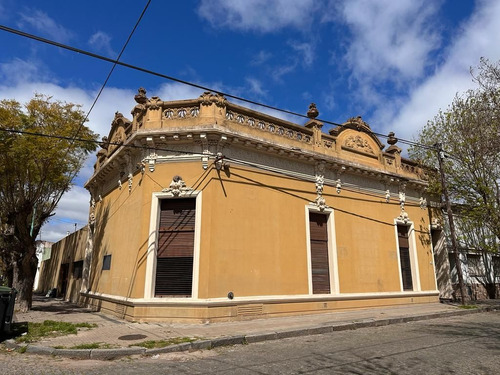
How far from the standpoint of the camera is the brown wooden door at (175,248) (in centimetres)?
1124

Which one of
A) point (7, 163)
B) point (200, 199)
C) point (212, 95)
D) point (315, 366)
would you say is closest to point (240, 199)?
point (200, 199)

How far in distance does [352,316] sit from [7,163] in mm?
14263

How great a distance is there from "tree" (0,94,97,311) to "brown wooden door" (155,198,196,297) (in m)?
5.08

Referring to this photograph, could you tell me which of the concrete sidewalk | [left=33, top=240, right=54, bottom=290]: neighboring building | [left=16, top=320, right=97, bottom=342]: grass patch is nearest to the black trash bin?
[left=16, top=320, right=97, bottom=342]: grass patch

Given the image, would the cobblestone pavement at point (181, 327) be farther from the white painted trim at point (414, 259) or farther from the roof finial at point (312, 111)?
the roof finial at point (312, 111)

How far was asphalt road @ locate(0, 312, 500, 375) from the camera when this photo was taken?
5844mm

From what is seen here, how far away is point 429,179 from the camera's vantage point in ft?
60.6

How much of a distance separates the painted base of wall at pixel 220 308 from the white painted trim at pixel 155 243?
0.43 meters

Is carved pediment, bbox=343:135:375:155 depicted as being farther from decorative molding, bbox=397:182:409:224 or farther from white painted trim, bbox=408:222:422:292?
white painted trim, bbox=408:222:422:292

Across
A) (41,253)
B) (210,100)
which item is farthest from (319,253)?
(41,253)

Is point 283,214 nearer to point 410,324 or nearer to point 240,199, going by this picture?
point 240,199

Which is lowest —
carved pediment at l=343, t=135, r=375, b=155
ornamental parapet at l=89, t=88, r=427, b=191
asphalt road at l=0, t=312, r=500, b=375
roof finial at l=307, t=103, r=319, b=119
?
asphalt road at l=0, t=312, r=500, b=375

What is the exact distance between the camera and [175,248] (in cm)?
1159

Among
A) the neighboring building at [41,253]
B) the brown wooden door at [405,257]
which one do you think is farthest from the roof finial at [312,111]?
the neighboring building at [41,253]
